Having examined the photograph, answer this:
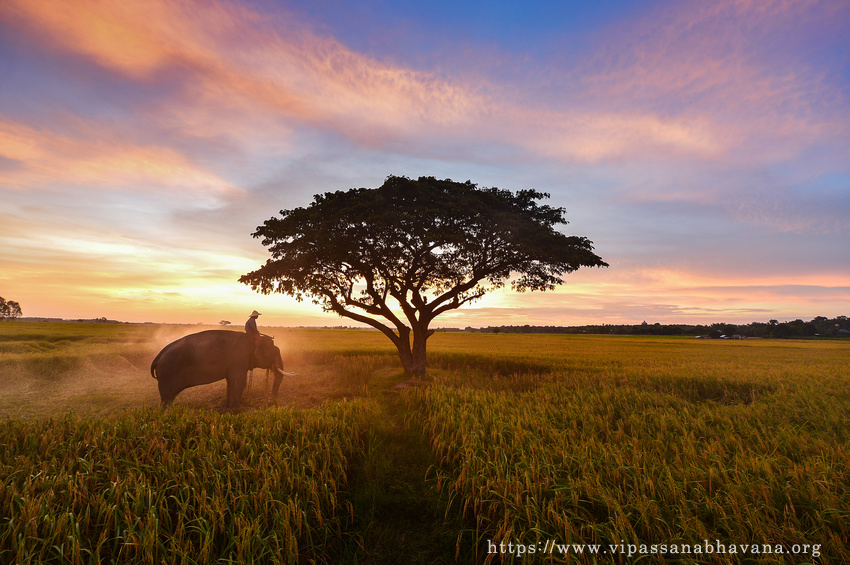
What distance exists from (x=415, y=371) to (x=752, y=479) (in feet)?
43.8

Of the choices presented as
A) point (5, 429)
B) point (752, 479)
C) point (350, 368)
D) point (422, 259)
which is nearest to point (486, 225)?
point (422, 259)

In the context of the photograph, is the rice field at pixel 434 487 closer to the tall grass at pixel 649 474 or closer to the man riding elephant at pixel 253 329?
the tall grass at pixel 649 474

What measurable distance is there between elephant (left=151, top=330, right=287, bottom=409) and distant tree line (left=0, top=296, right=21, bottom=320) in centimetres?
13325

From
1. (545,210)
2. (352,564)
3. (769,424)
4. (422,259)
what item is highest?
(545,210)

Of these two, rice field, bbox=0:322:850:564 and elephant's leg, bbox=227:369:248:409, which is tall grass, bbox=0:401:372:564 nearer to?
→ rice field, bbox=0:322:850:564

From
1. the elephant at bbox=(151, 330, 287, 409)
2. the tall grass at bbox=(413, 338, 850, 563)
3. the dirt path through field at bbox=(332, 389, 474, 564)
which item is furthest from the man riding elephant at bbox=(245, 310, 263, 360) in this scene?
the tall grass at bbox=(413, 338, 850, 563)

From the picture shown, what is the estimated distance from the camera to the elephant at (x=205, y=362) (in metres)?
10.4

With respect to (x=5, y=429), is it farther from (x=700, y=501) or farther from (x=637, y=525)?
(x=700, y=501)

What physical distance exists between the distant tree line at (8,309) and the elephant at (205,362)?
437 feet

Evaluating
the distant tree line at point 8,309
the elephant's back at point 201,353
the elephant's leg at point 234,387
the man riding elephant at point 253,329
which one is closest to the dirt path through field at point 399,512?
the elephant's leg at point 234,387

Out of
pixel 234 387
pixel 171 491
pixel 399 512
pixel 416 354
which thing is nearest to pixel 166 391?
pixel 234 387

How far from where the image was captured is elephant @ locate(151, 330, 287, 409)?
10430 millimetres

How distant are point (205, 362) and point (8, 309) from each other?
15226cm

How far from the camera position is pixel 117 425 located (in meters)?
6.83
